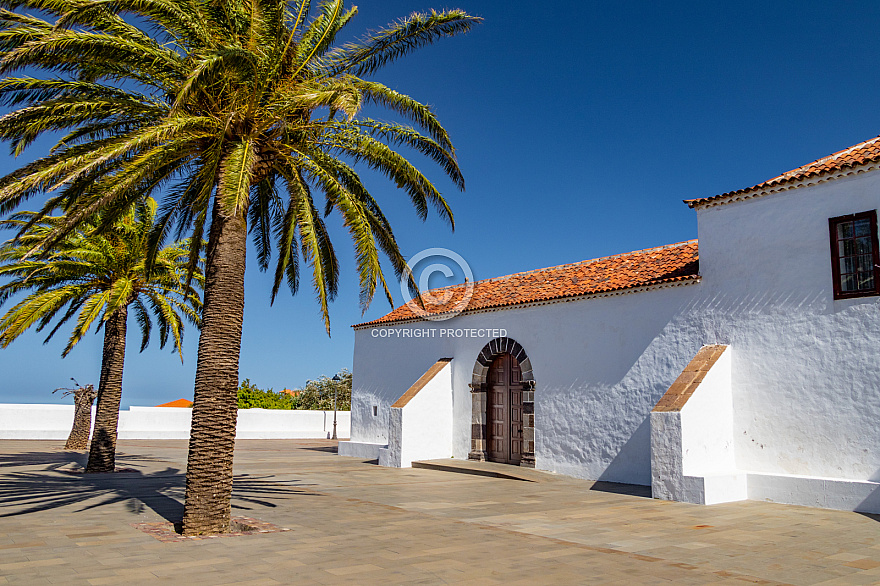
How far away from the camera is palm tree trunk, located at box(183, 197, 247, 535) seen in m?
7.67

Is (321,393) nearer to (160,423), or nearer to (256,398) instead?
(256,398)

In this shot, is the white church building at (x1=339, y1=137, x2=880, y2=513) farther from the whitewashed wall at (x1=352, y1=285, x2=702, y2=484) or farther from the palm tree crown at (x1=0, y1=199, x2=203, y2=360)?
the palm tree crown at (x1=0, y1=199, x2=203, y2=360)

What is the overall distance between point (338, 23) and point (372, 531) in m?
7.07

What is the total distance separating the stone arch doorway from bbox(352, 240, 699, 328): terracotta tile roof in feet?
4.50

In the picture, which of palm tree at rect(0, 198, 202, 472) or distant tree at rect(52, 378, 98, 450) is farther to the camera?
distant tree at rect(52, 378, 98, 450)

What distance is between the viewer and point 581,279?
53.0 ft

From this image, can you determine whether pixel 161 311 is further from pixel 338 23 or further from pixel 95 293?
pixel 338 23

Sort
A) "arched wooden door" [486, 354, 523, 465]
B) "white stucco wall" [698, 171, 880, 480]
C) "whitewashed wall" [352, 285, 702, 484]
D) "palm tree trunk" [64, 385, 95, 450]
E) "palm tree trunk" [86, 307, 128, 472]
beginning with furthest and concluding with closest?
"palm tree trunk" [64, 385, 95, 450] < "arched wooden door" [486, 354, 523, 465] < "palm tree trunk" [86, 307, 128, 472] < "whitewashed wall" [352, 285, 702, 484] < "white stucco wall" [698, 171, 880, 480]

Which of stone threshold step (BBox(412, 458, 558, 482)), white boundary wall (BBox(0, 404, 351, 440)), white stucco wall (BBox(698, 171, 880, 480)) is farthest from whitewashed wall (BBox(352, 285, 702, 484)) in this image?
white boundary wall (BBox(0, 404, 351, 440))

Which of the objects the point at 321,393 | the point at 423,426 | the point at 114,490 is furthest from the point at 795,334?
the point at 321,393

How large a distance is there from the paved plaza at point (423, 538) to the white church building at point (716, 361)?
83 cm

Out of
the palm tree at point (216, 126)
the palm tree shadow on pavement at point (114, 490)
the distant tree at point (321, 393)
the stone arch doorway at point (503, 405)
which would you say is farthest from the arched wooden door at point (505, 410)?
the distant tree at point (321, 393)

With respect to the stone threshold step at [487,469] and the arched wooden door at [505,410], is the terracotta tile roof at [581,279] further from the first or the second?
the stone threshold step at [487,469]

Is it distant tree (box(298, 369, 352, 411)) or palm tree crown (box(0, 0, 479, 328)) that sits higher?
palm tree crown (box(0, 0, 479, 328))
